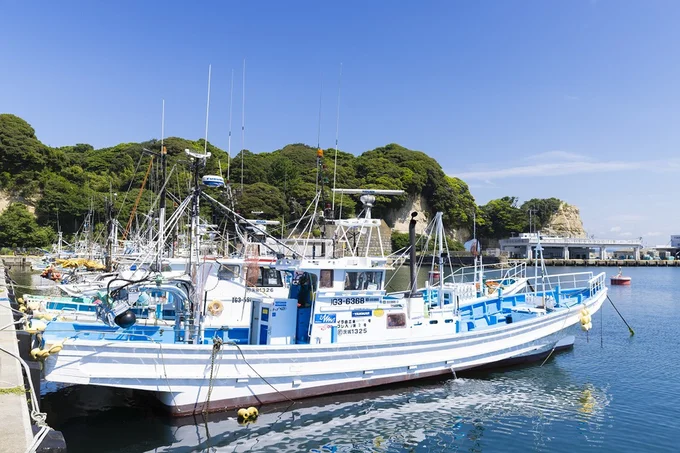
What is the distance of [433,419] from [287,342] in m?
4.46

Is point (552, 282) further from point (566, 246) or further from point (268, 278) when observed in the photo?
point (566, 246)

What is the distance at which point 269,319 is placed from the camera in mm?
14562

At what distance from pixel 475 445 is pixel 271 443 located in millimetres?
4752

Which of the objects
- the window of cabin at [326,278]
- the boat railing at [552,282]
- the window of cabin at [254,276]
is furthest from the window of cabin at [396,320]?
the boat railing at [552,282]

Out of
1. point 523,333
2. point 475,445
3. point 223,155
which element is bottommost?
point 475,445

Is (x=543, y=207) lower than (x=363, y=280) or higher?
higher

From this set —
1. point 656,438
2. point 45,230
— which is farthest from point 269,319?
point 45,230

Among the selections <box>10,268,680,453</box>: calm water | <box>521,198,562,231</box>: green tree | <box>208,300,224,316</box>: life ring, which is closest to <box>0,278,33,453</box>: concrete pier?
<box>10,268,680,453</box>: calm water

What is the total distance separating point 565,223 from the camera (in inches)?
5098

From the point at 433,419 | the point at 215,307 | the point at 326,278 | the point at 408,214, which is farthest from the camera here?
the point at 408,214

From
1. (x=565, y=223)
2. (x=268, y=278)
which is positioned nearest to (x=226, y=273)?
(x=268, y=278)

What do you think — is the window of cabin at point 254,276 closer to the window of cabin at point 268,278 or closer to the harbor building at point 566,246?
A: the window of cabin at point 268,278

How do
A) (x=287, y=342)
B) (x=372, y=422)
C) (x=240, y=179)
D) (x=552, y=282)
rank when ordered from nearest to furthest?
(x=372, y=422)
(x=287, y=342)
(x=552, y=282)
(x=240, y=179)

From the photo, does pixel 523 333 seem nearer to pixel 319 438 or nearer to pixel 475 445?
pixel 475 445
